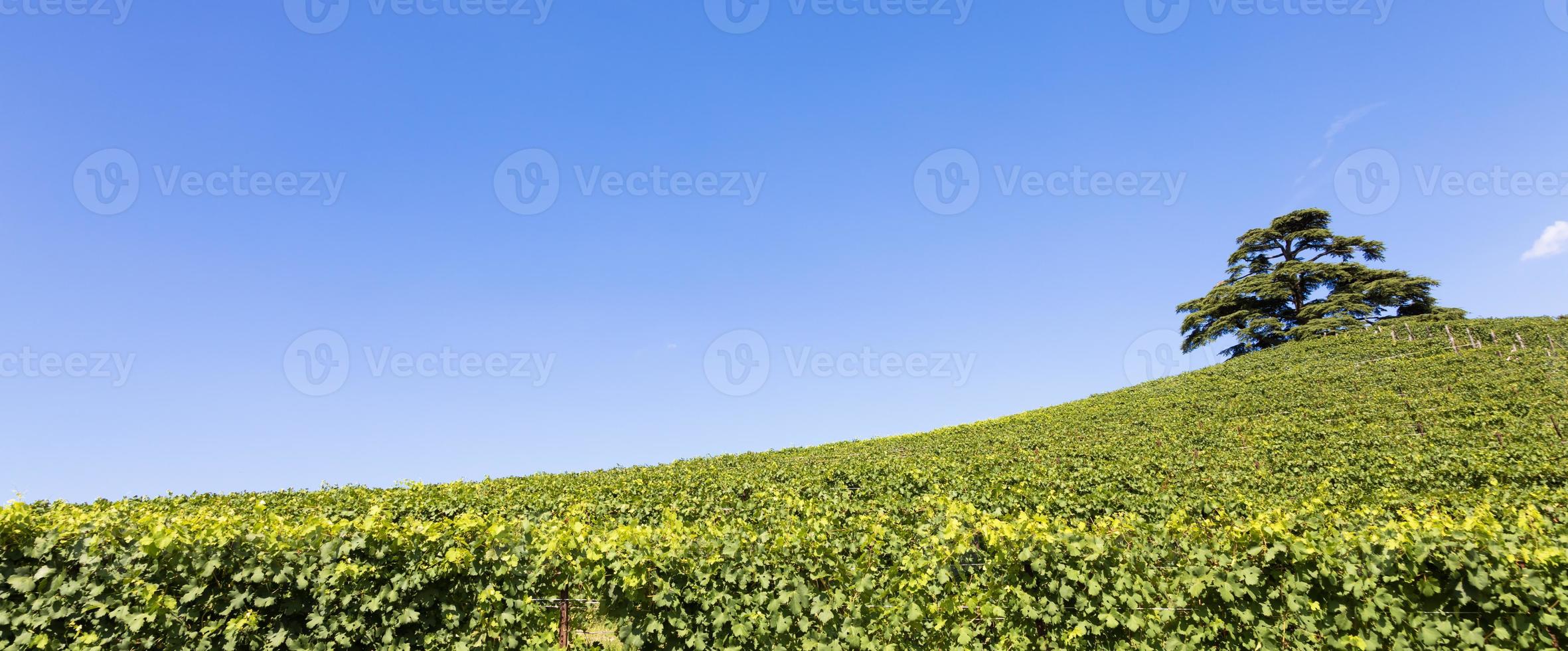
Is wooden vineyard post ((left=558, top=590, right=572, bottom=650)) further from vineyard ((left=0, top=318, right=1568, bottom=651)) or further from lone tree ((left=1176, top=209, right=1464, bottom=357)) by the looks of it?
lone tree ((left=1176, top=209, right=1464, bottom=357))

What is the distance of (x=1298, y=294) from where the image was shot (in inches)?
1922

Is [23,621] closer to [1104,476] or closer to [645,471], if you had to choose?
[645,471]

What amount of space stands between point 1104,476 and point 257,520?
16.8m

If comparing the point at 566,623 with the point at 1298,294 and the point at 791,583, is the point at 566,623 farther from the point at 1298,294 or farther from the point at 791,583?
the point at 1298,294

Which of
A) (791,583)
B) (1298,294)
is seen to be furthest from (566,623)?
(1298,294)

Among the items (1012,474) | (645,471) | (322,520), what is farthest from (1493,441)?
(322,520)

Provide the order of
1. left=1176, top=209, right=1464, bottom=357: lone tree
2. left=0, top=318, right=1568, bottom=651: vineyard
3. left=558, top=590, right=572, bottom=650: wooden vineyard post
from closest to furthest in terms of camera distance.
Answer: left=0, top=318, right=1568, bottom=651: vineyard, left=558, top=590, right=572, bottom=650: wooden vineyard post, left=1176, top=209, right=1464, bottom=357: lone tree

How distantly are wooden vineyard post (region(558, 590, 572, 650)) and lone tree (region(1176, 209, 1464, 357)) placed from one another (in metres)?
51.5

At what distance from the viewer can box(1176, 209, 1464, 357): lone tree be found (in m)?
45.3

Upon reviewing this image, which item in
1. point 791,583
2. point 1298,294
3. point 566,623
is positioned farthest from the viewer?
point 1298,294

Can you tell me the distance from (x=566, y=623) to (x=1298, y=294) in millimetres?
58631

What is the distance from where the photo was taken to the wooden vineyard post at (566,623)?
6.75 m

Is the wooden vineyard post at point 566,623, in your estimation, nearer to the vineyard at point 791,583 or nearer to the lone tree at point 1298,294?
the vineyard at point 791,583

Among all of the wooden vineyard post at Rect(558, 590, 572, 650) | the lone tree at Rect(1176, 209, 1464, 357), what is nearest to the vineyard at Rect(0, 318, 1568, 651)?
the wooden vineyard post at Rect(558, 590, 572, 650)
